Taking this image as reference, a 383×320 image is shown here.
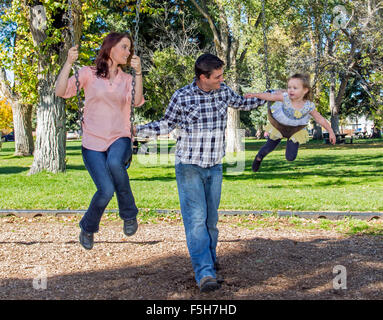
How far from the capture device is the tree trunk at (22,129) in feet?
87.7

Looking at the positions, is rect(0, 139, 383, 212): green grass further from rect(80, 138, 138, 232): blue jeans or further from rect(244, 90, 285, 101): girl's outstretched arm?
rect(80, 138, 138, 232): blue jeans

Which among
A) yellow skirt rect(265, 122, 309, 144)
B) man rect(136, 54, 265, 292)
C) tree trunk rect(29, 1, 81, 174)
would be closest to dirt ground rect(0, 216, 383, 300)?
man rect(136, 54, 265, 292)

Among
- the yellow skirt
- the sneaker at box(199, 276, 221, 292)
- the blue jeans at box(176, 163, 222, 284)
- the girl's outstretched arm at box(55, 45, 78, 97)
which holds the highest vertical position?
the girl's outstretched arm at box(55, 45, 78, 97)

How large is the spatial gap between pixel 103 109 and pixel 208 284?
170 cm

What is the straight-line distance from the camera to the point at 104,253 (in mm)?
5871

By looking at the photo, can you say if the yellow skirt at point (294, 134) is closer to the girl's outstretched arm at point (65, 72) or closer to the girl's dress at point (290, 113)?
the girl's dress at point (290, 113)

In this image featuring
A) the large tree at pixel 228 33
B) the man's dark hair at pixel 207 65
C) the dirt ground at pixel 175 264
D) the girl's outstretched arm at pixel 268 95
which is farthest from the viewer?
the large tree at pixel 228 33

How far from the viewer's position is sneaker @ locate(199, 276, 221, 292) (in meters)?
4.06

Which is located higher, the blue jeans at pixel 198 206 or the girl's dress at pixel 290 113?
the girl's dress at pixel 290 113

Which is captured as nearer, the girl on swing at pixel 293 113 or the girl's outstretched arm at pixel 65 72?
the girl's outstretched arm at pixel 65 72

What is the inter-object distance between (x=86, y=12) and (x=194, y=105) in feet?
29.9

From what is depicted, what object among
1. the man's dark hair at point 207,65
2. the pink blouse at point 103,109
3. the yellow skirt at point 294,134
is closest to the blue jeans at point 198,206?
the pink blouse at point 103,109

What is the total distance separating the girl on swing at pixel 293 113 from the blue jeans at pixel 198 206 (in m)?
0.93

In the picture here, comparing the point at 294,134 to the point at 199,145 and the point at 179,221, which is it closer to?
the point at 199,145
